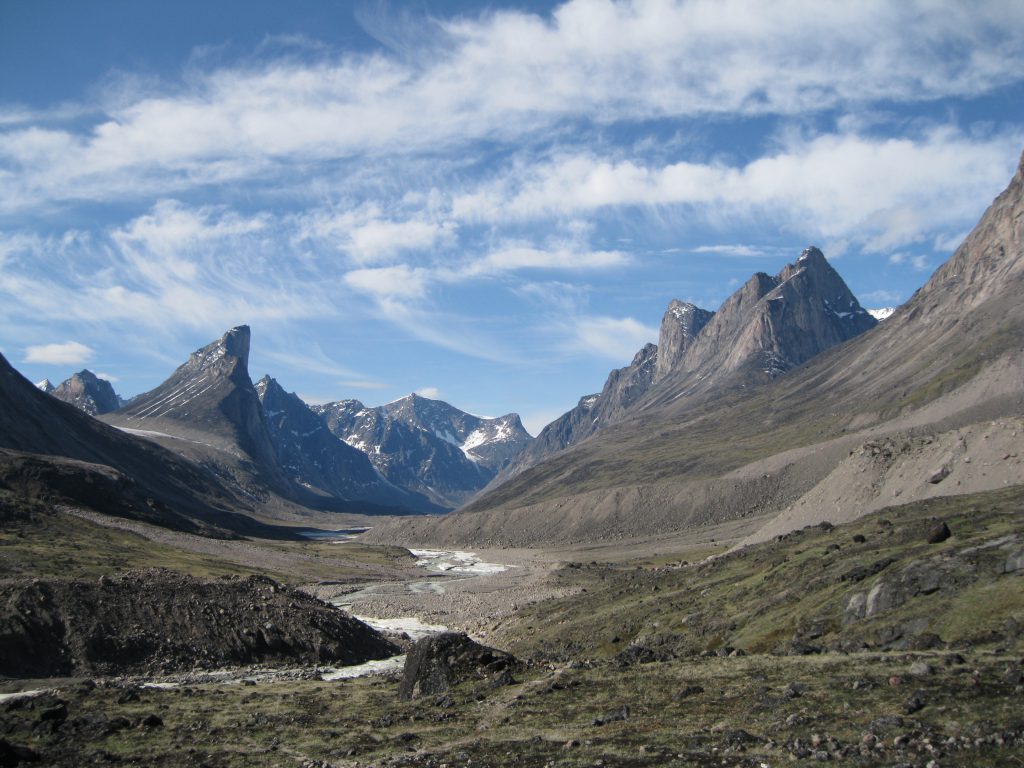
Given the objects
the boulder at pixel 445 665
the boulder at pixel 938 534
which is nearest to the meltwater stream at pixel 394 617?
the boulder at pixel 445 665

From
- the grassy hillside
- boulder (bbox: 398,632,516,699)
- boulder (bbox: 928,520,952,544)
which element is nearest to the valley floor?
the grassy hillside

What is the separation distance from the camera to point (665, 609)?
255ft

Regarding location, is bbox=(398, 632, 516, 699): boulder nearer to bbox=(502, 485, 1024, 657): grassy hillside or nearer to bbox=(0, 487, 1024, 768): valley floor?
bbox=(0, 487, 1024, 768): valley floor

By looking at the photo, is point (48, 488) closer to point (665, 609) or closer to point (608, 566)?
point (608, 566)

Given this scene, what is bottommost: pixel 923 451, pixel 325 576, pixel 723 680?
pixel 325 576

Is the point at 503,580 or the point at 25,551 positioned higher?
the point at 25,551

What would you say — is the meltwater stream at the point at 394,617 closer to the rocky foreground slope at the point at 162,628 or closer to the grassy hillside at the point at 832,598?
the rocky foreground slope at the point at 162,628

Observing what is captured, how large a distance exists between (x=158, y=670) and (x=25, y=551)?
58751 millimetres

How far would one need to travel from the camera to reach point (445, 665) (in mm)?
46281

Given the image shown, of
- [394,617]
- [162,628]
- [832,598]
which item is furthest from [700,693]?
[394,617]

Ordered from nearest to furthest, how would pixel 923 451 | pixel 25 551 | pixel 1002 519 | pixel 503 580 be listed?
1. pixel 1002 519
2. pixel 25 551
3. pixel 923 451
4. pixel 503 580

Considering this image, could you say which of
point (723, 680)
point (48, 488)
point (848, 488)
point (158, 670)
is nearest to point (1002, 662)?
point (723, 680)

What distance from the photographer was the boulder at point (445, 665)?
4559 centimetres

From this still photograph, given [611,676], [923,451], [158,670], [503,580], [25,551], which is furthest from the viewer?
[503,580]
